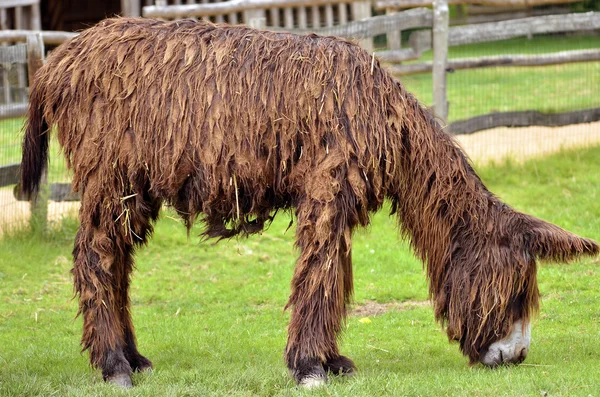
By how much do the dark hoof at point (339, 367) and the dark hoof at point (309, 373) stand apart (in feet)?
0.68

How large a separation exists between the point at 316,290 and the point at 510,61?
7.42 metres

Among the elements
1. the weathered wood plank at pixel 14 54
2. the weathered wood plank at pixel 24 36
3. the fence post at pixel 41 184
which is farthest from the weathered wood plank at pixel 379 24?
the weathered wood plank at pixel 14 54

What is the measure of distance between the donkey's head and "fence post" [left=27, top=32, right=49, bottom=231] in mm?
5003

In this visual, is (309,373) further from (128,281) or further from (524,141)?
(524,141)

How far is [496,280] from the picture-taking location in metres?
5.30

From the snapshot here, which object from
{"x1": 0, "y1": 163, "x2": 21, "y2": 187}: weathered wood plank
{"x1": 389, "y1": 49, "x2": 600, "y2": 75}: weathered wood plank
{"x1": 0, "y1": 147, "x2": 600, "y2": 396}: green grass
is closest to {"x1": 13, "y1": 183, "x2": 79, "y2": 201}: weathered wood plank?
{"x1": 0, "y1": 147, "x2": 600, "y2": 396}: green grass

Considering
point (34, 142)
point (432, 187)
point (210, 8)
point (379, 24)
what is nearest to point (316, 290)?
point (432, 187)

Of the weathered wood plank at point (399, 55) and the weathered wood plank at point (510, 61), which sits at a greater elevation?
the weathered wood plank at point (399, 55)

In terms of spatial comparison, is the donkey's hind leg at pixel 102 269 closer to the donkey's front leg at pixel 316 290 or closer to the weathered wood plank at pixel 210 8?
the donkey's front leg at pixel 316 290

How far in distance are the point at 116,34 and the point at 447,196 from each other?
7.78ft

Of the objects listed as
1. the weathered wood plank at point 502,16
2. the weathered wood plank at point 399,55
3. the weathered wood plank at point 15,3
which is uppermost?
the weathered wood plank at point 15,3

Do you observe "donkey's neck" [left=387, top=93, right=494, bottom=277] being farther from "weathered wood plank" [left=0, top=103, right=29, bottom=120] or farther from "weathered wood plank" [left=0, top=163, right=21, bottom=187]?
"weathered wood plank" [left=0, top=103, right=29, bottom=120]

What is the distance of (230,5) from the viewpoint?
12242mm

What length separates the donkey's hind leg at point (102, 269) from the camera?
552 cm
